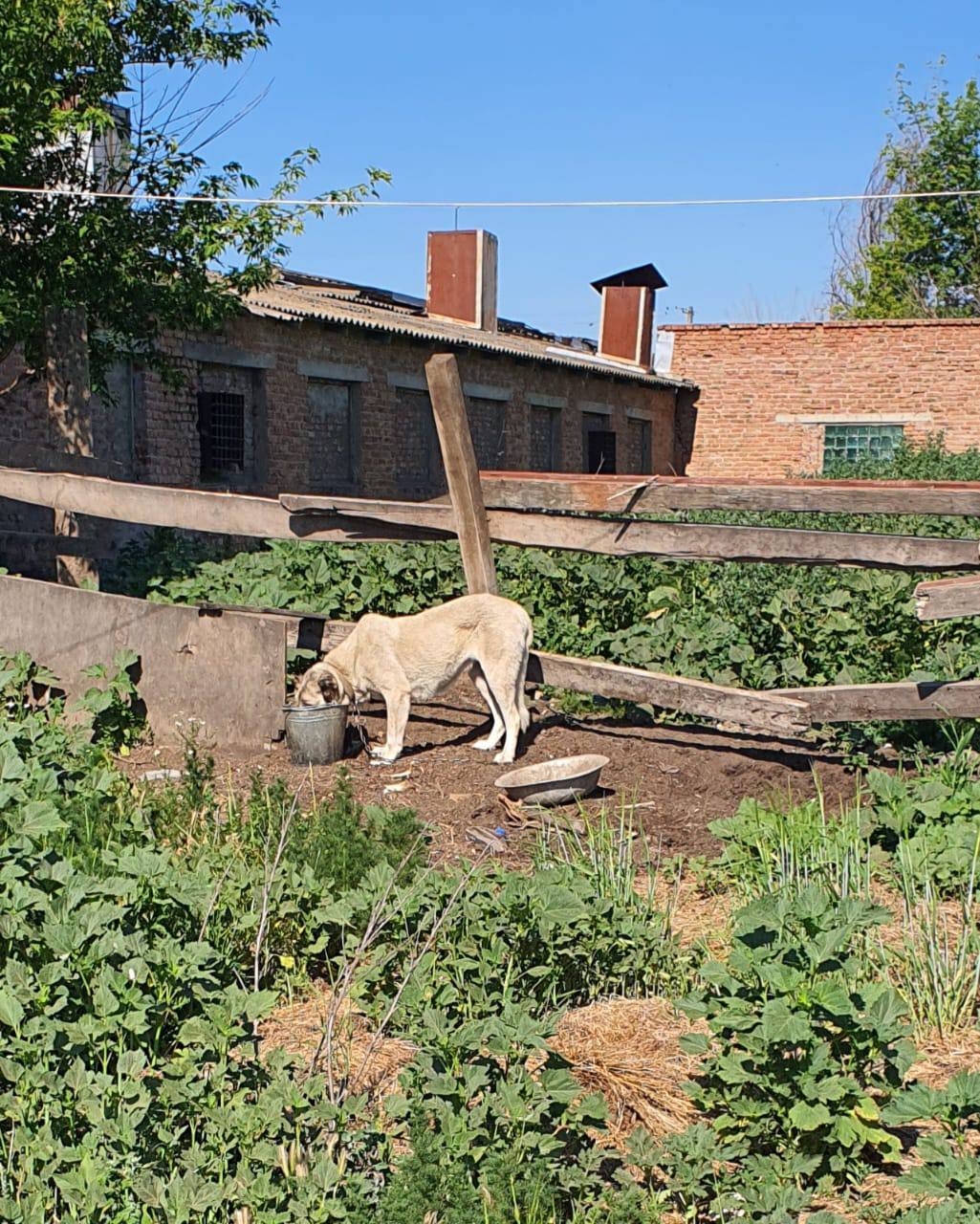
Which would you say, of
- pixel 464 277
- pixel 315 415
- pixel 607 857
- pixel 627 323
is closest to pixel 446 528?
pixel 607 857

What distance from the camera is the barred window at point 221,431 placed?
1742 centimetres

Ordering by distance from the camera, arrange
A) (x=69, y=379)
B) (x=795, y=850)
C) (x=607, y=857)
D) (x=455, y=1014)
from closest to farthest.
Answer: (x=455, y=1014), (x=795, y=850), (x=607, y=857), (x=69, y=379)

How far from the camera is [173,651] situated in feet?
27.5

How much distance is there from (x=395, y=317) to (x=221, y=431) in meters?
5.77

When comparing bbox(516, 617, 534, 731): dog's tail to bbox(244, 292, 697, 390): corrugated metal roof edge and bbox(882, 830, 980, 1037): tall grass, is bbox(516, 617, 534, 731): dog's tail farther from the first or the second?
bbox(244, 292, 697, 390): corrugated metal roof edge

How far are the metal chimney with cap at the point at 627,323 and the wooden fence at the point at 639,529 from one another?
2484 centimetres

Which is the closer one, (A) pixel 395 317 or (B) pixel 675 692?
(B) pixel 675 692

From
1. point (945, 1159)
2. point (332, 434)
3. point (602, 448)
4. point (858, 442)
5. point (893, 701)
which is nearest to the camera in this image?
point (945, 1159)

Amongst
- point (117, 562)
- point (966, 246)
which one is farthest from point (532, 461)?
point (966, 246)

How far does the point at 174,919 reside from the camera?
392cm

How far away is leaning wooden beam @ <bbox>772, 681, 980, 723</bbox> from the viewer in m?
6.55

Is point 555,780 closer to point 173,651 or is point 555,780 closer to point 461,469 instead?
point 461,469

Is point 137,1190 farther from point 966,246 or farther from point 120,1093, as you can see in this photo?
point 966,246

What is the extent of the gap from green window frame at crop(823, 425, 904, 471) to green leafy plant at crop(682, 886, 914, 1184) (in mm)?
27767
